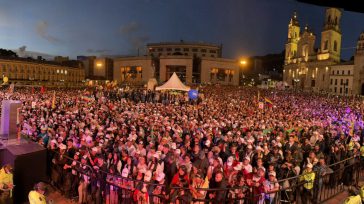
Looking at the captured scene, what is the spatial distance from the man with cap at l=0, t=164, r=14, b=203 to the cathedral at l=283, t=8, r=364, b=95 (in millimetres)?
81930

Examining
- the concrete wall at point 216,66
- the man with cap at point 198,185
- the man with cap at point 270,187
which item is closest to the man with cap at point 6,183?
the man with cap at point 198,185

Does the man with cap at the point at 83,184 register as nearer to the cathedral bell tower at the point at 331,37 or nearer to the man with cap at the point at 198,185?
the man with cap at the point at 198,185

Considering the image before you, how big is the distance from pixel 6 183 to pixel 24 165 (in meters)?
0.87

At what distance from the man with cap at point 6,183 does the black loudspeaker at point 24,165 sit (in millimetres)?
516

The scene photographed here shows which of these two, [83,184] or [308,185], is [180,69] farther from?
[83,184]

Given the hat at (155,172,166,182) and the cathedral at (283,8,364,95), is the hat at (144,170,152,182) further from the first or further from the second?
the cathedral at (283,8,364,95)

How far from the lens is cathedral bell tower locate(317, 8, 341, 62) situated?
84438 millimetres

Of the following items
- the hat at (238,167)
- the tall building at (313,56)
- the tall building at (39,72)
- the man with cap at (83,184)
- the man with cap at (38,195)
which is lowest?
the man with cap at (83,184)

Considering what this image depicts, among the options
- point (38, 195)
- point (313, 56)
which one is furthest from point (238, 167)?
point (313, 56)

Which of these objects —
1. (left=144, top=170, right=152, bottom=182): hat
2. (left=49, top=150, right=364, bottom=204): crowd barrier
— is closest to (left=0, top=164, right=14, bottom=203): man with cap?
(left=49, top=150, right=364, bottom=204): crowd barrier

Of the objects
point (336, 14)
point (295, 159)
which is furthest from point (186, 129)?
point (336, 14)

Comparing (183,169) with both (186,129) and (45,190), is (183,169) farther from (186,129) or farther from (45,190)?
(186,129)

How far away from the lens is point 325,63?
8344 cm

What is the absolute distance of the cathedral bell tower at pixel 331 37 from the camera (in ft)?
277
